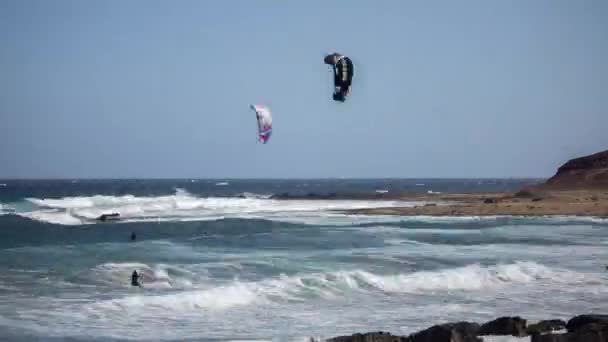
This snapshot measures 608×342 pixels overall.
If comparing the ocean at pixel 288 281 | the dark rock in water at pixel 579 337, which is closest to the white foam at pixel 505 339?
the dark rock in water at pixel 579 337

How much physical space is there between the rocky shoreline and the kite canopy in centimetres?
1108

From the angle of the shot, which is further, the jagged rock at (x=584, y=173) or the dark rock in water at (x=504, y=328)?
the jagged rock at (x=584, y=173)

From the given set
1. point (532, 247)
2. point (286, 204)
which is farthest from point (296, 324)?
point (286, 204)

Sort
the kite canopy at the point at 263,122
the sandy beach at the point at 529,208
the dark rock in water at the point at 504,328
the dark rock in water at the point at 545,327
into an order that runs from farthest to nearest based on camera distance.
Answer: the sandy beach at the point at 529,208 < the kite canopy at the point at 263,122 < the dark rock in water at the point at 545,327 < the dark rock in water at the point at 504,328

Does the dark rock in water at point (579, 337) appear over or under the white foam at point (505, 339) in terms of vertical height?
over

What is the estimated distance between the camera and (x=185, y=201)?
250 ft

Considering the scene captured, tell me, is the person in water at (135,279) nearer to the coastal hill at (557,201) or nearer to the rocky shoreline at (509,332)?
the rocky shoreline at (509,332)

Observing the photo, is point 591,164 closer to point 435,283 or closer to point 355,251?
point 355,251

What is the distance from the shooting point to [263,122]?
25.0m

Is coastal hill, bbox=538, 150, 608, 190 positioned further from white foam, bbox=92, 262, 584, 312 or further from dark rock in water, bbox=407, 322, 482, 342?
dark rock in water, bbox=407, 322, 482, 342

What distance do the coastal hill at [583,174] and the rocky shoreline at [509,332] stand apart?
5443 centimetres

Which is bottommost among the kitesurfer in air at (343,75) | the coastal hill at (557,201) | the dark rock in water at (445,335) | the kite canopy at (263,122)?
the dark rock in water at (445,335)

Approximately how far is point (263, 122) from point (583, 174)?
52.4m

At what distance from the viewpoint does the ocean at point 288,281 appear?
16672mm
